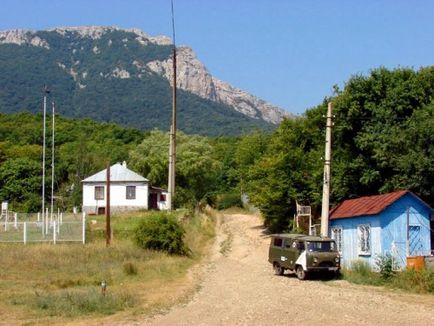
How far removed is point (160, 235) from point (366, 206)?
11.5 meters

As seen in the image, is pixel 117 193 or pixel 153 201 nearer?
pixel 117 193

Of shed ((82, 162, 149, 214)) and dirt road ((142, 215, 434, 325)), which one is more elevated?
shed ((82, 162, 149, 214))

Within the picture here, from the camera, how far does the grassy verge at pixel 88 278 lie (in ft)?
64.7

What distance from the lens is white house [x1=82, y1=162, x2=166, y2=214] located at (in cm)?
6053

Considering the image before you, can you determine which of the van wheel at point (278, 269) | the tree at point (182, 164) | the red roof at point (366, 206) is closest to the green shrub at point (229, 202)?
the tree at point (182, 164)

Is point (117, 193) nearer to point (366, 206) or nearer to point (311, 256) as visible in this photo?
point (366, 206)

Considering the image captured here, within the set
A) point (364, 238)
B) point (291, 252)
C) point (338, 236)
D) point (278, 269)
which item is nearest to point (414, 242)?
point (364, 238)

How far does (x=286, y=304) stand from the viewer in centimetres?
2058

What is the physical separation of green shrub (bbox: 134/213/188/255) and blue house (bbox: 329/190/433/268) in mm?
9895

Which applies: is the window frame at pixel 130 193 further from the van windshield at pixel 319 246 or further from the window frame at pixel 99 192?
the van windshield at pixel 319 246

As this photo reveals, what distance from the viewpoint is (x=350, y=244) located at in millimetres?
32469

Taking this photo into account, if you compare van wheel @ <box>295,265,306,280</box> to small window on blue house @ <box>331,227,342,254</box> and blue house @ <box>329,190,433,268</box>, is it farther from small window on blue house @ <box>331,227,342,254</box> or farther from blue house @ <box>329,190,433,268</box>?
small window on blue house @ <box>331,227,342,254</box>

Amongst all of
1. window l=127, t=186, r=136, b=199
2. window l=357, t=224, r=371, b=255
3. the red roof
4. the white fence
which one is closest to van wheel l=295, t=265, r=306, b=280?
window l=357, t=224, r=371, b=255

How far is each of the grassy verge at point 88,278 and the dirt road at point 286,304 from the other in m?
1.56
